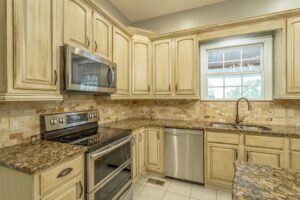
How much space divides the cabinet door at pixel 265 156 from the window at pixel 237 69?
91cm

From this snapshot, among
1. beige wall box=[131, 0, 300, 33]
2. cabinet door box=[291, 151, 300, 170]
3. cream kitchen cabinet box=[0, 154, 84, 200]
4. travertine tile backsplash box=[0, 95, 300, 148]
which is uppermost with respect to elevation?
beige wall box=[131, 0, 300, 33]

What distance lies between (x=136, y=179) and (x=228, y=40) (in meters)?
2.67

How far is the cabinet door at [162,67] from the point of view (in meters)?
2.79

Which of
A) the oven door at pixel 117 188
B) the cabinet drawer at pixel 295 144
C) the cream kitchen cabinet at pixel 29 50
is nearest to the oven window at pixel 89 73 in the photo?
the cream kitchen cabinet at pixel 29 50

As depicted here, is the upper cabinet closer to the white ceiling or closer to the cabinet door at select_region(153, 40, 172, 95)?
the cabinet door at select_region(153, 40, 172, 95)

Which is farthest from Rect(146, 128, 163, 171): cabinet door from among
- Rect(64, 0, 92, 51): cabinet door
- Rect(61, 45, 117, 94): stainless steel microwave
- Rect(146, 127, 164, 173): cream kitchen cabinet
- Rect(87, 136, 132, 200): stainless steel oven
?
Rect(64, 0, 92, 51): cabinet door

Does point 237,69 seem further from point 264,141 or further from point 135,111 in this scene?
point 135,111

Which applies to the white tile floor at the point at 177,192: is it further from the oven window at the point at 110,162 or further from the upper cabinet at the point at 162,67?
the upper cabinet at the point at 162,67

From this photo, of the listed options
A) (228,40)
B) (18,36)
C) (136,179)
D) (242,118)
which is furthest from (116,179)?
(228,40)

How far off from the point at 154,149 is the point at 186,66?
147 centimetres

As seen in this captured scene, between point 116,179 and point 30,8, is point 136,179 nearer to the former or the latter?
point 116,179

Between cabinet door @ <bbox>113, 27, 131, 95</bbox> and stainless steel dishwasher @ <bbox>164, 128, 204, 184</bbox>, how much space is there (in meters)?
0.96

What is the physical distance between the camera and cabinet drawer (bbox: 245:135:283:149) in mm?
1952

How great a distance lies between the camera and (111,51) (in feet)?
7.25
